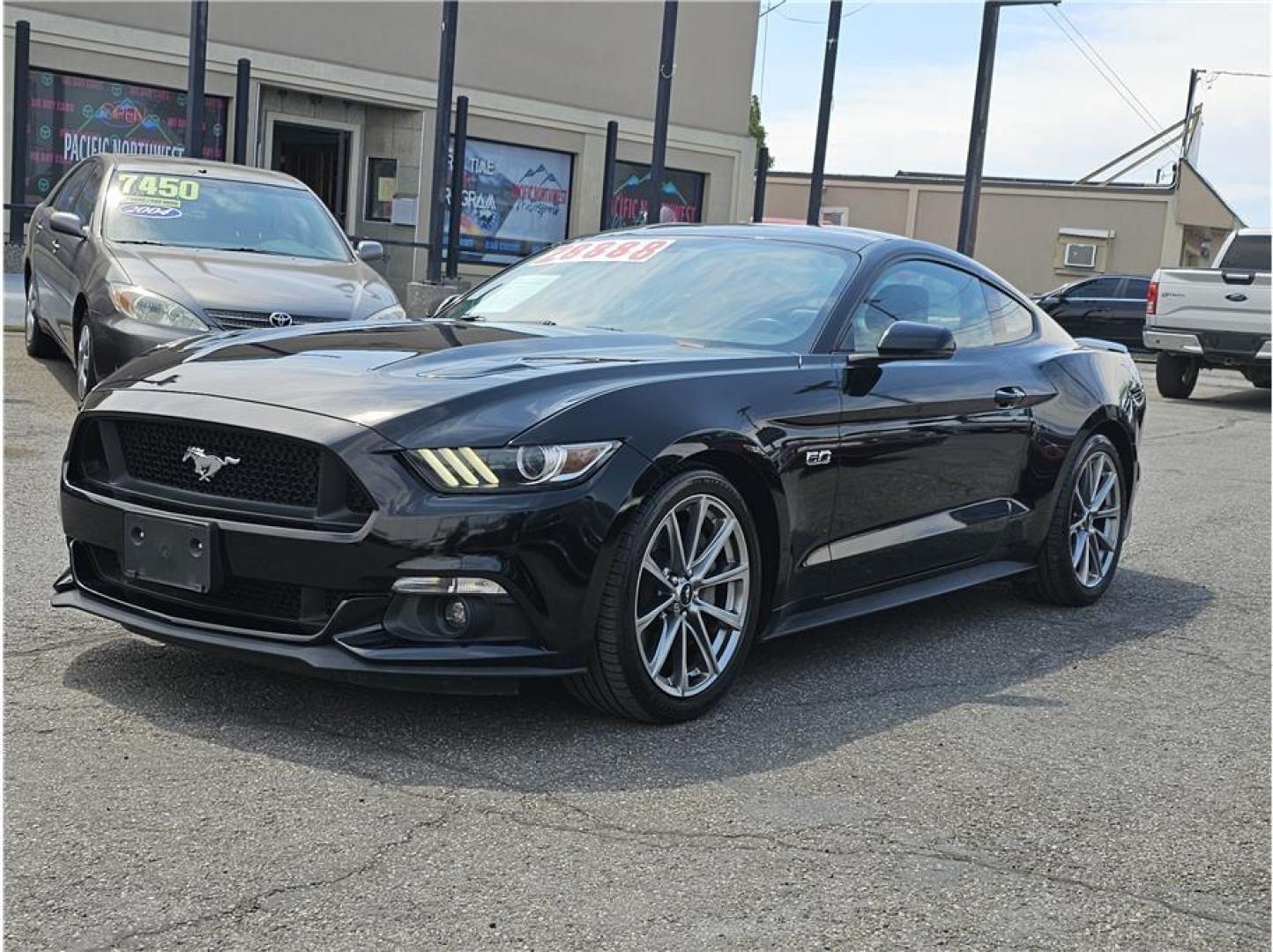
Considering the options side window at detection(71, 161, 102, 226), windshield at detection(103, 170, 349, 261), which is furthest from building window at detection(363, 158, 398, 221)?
windshield at detection(103, 170, 349, 261)

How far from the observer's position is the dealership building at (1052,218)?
132 feet

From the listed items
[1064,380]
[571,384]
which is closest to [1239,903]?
[571,384]

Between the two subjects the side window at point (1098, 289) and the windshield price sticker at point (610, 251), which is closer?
the windshield price sticker at point (610, 251)

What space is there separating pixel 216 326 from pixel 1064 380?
15.0ft

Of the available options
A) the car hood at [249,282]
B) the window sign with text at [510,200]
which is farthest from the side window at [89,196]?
the window sign with text at [510,200]

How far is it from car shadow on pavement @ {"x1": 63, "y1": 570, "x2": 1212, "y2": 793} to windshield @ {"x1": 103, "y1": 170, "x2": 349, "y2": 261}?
215 inches

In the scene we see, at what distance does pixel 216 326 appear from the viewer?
835cm

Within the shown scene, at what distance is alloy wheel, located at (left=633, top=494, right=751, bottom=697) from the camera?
13.7ft

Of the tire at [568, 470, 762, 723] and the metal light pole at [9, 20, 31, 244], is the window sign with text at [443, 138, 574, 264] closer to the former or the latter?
the metal light pole at [9, 20, 31, 244]

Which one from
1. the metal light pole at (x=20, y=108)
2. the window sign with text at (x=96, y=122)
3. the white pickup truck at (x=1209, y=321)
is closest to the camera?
the metal light pole at (x=20, y=108)

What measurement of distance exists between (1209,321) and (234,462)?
15.3 metres

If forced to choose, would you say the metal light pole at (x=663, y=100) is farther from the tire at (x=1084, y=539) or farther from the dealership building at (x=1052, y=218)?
the dealership building at (x=1052, y=218)

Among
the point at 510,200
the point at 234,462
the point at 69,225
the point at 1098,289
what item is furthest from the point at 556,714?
the point at 1098,289

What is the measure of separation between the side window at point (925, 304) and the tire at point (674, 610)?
104 centimetres
